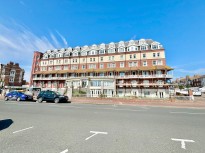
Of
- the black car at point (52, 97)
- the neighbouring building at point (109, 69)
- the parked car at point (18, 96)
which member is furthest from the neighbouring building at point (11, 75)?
the black car at point (52, 97)

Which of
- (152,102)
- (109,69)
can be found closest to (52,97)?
(152,102)

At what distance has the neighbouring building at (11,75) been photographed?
64188mm

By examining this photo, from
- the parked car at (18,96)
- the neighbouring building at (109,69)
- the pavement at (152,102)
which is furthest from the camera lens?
the neighbouring building at (109,69)

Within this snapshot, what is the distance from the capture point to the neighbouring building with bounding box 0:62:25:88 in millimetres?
64188

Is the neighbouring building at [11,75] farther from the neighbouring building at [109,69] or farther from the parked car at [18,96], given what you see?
the parked car at [18,96]

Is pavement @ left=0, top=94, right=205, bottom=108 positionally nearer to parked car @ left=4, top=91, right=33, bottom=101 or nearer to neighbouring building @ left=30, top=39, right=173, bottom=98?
parked car @ left=4, top=91, right=33, bottom=101

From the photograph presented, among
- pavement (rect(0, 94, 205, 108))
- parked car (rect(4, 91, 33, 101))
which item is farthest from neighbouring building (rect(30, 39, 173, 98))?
parked car (rect(4, 91, 33, 101))

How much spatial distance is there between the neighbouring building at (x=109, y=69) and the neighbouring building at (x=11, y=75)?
2158cm

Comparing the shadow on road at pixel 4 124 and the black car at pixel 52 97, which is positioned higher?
the black car at pixel 52 97

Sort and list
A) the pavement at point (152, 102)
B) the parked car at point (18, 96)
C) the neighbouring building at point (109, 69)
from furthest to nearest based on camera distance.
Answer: the neighbouring building at point (109, 69)
the parked car at point (18, 96)
the pavement at point (152, 102)

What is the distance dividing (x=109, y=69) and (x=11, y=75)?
58451 mm

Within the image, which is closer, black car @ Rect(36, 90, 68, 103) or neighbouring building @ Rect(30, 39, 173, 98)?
black car @ Rect(36, 90, 68, 103)

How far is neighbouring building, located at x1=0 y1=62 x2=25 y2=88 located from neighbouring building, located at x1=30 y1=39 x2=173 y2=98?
21.6 m

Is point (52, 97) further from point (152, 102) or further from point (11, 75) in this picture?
point (11, 75)
